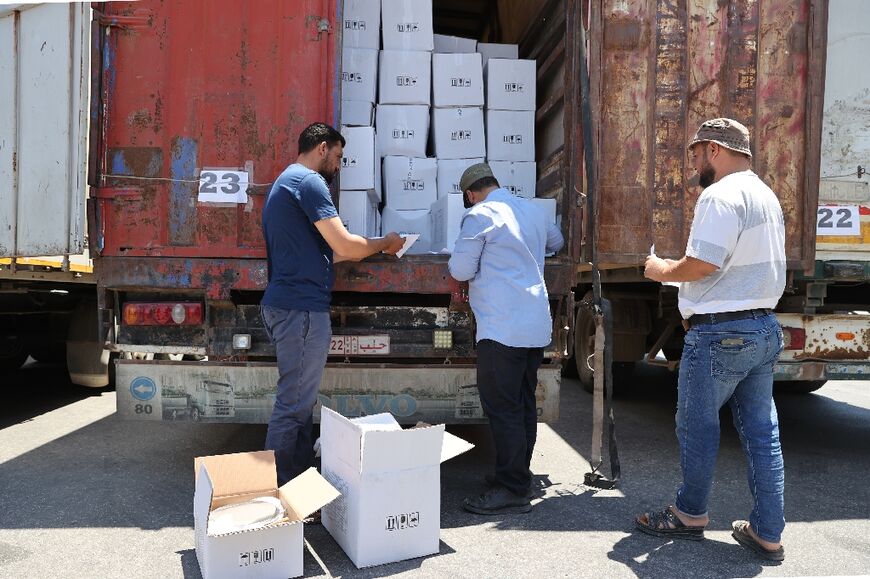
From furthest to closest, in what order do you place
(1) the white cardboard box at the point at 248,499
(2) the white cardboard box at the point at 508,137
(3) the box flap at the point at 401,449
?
(2) the white cardboard box at the point at 508,137 → (3) the box flap at the point at 401,449 → (1) the white cardboard box at the point at 248,499

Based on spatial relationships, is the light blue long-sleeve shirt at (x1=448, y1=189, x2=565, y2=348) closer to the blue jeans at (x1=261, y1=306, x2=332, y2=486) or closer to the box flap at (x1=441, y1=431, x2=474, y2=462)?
the box flap at (x1=441, y1=431, x2=474, y2=462)

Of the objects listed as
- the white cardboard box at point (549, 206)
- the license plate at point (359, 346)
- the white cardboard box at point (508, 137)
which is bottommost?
the license plate at point (359, 346)

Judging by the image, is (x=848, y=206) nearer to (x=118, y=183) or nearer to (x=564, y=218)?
(x=564, y=218)

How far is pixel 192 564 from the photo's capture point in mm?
2715

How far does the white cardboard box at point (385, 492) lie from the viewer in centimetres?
270

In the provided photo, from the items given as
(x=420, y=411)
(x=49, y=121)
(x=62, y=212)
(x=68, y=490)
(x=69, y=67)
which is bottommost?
(x=68, y=490)

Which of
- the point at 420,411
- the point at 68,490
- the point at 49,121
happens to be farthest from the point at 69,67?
the point at 420,411

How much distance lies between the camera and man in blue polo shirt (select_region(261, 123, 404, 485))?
3.14m

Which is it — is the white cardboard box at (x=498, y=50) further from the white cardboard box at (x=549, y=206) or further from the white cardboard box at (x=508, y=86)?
the white cardboard box at (x=549, y=206)

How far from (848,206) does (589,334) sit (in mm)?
2646

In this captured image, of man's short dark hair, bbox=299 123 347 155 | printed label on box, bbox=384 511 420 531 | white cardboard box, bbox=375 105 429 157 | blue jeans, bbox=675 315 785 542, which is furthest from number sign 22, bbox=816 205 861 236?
printed label on box, bbox=384 511 420 531

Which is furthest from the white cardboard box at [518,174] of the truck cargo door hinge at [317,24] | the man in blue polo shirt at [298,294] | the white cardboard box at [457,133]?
the man in blue polo shirt at [298,294]

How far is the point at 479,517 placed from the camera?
3285 mm

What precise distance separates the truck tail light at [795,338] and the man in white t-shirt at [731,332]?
5.10 feet
